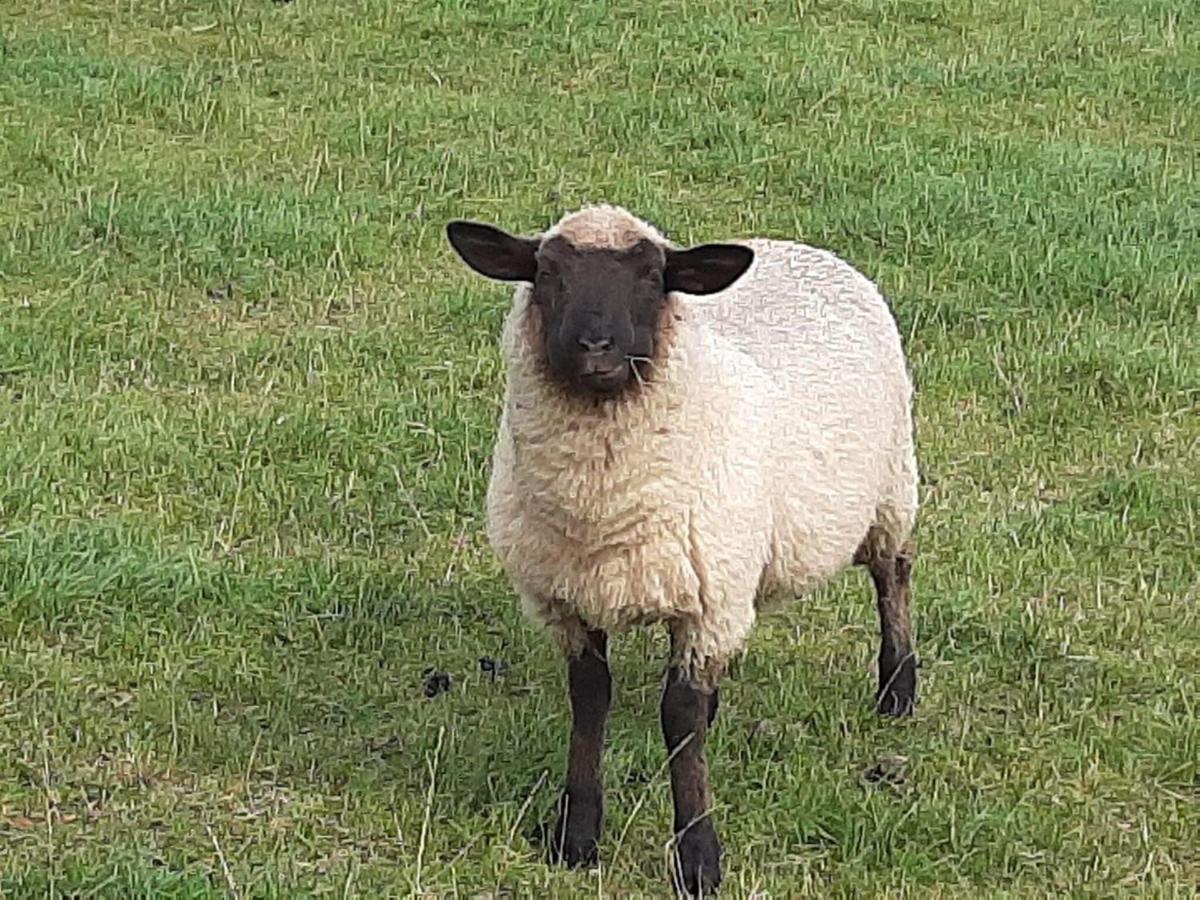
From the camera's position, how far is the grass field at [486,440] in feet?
16.4

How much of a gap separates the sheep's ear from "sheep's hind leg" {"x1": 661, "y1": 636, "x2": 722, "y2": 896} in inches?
34.6

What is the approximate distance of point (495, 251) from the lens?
4.74m

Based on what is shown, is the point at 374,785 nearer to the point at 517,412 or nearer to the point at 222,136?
the point at 517,412

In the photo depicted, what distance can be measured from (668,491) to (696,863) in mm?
855

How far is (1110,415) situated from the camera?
26.1ft

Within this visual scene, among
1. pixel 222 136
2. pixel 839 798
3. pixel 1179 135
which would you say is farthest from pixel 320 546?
pixel 1179 135

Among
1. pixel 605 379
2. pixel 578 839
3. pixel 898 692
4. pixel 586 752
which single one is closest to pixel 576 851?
pixel 578 839

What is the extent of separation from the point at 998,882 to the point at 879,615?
133 centimetres

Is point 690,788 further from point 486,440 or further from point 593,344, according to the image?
point 486,440

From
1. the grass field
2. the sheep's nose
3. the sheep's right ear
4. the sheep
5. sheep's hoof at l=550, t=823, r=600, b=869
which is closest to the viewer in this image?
the sheep's nose

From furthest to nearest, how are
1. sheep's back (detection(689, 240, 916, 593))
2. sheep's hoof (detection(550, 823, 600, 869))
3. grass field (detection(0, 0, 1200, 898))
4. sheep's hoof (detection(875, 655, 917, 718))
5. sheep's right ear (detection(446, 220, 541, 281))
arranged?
1. sheep's hoof (detection(875, 655, 917, 718))
2. sheep's back (detection(689, 240, 916, 593))
3. grass field (detection(0, 0, 1200, 898))
4. sheep's hoof (detection(550, 823, 600, 869))
5. sheep's right ear (detection(446, 220, 541, 281))

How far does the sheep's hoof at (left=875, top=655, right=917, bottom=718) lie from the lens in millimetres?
5750

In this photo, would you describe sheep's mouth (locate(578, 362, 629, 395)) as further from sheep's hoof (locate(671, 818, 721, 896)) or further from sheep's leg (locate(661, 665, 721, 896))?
sheep's hoof (locate(671, 818, 721, 896))

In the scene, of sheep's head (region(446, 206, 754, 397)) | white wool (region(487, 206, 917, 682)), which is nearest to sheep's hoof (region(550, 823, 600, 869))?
white wool (region(487, 206, 917, 682))
